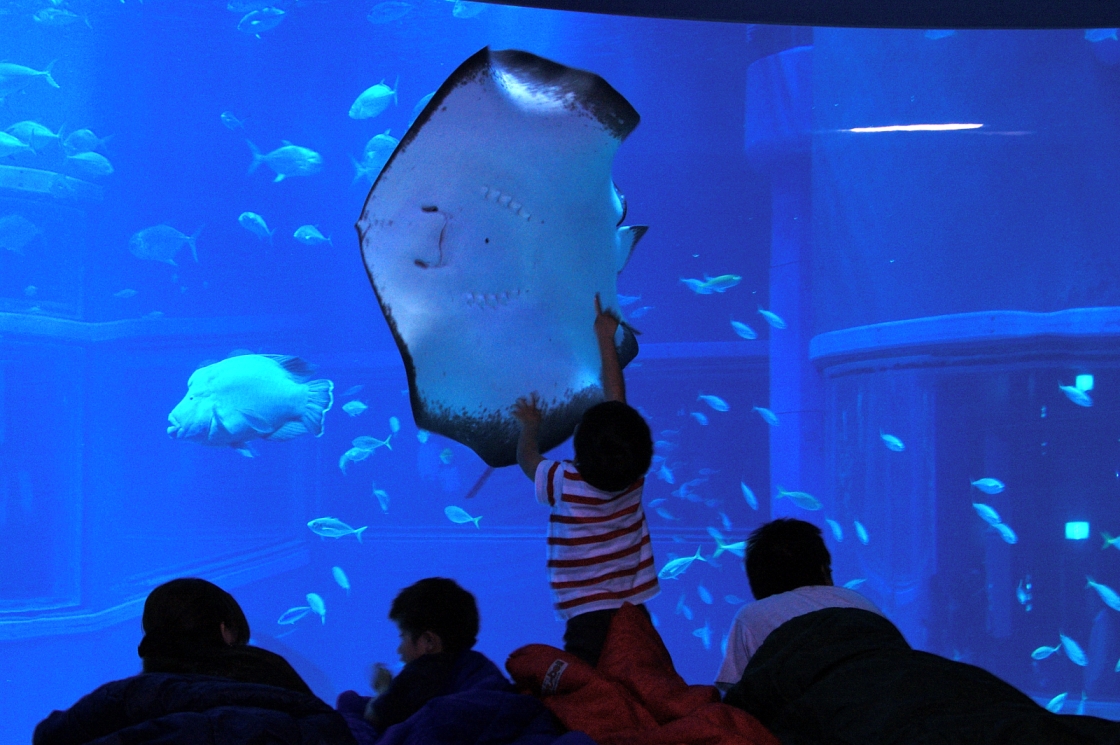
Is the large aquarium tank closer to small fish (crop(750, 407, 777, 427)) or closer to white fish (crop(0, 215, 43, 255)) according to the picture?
white fish (crop(0, 215, 43, 255))

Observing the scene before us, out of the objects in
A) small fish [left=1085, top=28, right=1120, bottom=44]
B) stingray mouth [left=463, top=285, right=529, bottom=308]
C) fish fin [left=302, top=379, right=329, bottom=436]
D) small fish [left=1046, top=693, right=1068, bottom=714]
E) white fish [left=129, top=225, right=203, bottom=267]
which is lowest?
small fish [left=1046, top=693, right=1068, bottom=714]

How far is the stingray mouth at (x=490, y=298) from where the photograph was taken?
2.39 m

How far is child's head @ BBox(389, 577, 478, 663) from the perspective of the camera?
1566 mm

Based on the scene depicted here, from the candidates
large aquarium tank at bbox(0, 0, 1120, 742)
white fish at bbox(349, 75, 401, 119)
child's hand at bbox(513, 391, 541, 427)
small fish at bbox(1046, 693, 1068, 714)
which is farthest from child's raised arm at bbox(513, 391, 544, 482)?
small fish at bbox(1046, 693, 1068, 714)

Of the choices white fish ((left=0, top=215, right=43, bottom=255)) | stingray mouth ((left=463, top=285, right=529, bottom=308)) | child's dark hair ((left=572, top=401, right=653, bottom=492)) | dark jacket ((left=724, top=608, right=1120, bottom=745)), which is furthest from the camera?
white fish ((left=0, top=215, right=43, bottom=255))

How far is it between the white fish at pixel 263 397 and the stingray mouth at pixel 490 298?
11.6 ft

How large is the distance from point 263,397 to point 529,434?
13.2 ft

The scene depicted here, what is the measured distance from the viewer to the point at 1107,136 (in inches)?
517

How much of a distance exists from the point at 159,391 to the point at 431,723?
22.3 m

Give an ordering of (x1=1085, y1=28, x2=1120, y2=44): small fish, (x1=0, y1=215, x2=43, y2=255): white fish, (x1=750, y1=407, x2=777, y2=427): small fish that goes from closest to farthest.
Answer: (x1=750, y1=407, x2=777, y2=427): small fish, (x1=1085, y1=28, x2=1120, y2=44): small fish, (x1=0, y1=215, x2=43, y2=255): white fish

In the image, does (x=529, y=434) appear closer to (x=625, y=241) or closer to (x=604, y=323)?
(x=604, y=323)

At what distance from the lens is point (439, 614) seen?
1568 millimetres

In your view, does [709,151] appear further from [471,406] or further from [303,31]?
[471,406]

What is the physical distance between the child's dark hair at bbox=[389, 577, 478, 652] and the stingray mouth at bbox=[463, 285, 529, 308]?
0.98 m
